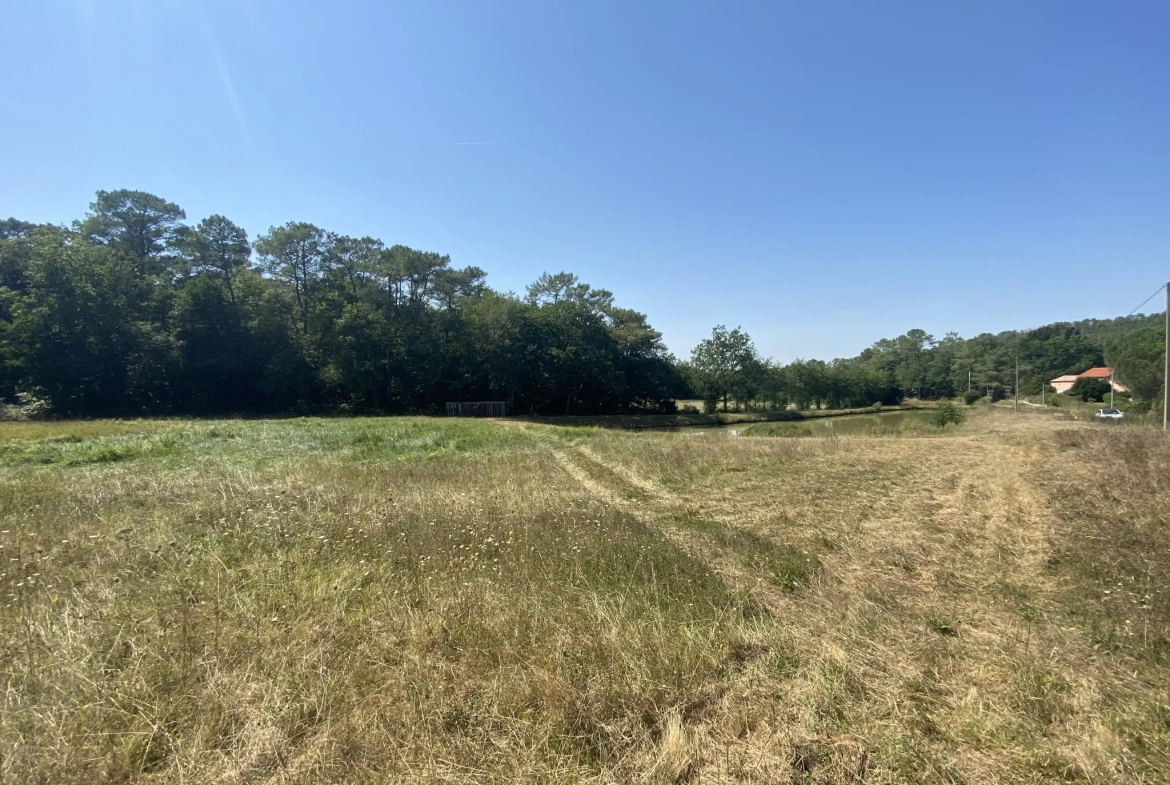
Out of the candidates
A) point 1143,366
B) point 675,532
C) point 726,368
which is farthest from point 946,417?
point 675,532

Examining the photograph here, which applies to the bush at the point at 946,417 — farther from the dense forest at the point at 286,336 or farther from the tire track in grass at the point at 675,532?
the tire track in grass at the point at 675,532

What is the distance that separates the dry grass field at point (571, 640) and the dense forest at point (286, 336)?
128 ft

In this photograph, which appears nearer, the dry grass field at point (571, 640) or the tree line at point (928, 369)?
the dry grass field at point (571, 640)

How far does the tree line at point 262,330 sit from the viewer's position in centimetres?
3784

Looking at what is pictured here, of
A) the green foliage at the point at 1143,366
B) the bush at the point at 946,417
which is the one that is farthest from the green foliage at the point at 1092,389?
the bush at the point at 946,417

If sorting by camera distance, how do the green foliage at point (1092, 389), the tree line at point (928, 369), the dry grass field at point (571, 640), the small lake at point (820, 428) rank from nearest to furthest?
the dry grass field at point (571, 640)
the small lake at point (820, 428)
the tree line at point (928, 369)
the green foliage at point (1092, 389)

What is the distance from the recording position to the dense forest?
124ft

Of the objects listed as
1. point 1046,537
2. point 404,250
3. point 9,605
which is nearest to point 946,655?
point 1046,537

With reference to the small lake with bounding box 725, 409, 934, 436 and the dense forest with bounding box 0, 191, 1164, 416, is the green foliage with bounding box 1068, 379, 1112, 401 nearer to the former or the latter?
the dense forest with bounding box 0, 191, 1164, 416

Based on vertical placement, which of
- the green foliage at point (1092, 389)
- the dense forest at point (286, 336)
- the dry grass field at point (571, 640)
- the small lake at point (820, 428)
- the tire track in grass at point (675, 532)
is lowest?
the small lake at point (820, 428)

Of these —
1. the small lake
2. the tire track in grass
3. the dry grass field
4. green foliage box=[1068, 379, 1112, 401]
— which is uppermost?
green foliage box=[1068, 379, 1112, 401]

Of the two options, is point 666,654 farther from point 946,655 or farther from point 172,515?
point 172,515

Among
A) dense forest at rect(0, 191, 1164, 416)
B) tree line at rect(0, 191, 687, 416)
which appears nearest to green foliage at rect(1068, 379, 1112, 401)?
dense forest at rect(0, 191, 1164, 416)

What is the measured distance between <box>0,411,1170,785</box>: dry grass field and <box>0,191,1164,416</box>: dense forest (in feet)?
128
